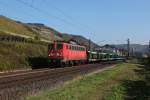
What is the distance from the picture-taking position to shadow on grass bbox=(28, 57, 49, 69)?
47.2 meters

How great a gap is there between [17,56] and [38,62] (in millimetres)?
5143

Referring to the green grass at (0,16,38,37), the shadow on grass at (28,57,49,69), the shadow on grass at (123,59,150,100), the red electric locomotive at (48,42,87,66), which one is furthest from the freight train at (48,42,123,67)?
the green grass at (0,16,38,37)

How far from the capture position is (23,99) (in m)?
16.3

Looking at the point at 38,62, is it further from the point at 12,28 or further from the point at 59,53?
the point at 12,28

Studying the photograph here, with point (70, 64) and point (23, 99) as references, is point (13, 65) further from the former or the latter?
point (23, 99)

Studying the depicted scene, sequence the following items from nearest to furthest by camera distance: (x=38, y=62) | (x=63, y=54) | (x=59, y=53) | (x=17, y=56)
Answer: (x=17, y=56), (x=59, y=53), (x=63, y=54), (x=38, y=62)

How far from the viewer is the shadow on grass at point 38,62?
1860 inches

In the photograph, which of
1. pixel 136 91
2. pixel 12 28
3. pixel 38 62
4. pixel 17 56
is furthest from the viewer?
pixel 12 28

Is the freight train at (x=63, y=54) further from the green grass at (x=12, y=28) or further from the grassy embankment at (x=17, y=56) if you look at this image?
the green grass at (x=12, y=28)

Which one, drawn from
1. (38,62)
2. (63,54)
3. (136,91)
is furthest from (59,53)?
(136,91)

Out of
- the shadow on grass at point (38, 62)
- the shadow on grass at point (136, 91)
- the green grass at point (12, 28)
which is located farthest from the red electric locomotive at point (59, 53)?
the green grass at point (12, 28)

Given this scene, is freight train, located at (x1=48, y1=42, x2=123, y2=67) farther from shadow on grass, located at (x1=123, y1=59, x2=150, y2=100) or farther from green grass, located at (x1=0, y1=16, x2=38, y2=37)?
green grass, located at (x1=0, y1=16, x2=38, y2=37)

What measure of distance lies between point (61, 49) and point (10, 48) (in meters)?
6.56

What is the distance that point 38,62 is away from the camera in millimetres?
49938
